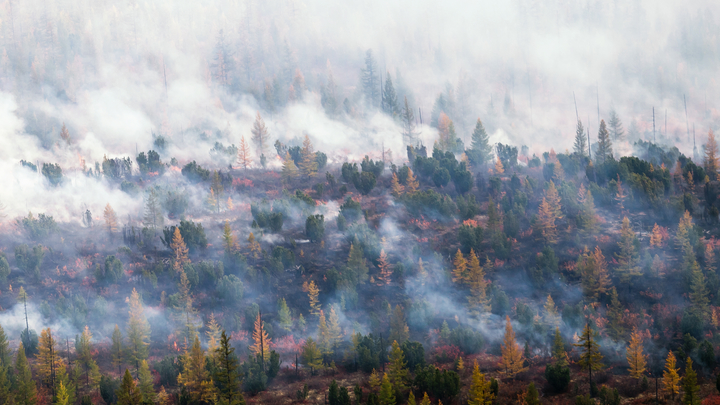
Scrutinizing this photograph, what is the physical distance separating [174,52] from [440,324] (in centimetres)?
13440

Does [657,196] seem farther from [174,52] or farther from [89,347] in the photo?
[174,52]

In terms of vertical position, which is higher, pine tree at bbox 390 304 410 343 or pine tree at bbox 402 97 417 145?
pine tree at bbox 402 97 417 145

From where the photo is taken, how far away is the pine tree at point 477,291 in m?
76.2

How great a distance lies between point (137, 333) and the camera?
Result: 69125 millimetres

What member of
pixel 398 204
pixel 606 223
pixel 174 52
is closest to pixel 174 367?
pixel 398 204

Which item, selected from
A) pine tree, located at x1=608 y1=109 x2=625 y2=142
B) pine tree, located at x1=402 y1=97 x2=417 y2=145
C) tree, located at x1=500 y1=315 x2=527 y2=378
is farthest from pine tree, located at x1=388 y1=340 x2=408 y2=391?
pine tree, located at x1=608 y1=109 x2=625 y2=142

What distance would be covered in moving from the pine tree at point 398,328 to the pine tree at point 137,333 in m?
29.7

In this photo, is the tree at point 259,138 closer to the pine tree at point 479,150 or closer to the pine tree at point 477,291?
the pine tree at point 479,150

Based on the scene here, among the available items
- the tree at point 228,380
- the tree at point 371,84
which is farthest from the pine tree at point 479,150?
the tree at point 228,380

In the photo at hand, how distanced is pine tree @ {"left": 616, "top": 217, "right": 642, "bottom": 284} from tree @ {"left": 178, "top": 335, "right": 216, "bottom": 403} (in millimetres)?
52303

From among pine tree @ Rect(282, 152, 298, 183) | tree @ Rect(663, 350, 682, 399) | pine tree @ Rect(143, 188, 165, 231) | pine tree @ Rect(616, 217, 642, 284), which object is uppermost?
pine tree @ Rect(282, 152, 298, 183)

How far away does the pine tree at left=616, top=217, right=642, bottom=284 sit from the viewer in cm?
7438

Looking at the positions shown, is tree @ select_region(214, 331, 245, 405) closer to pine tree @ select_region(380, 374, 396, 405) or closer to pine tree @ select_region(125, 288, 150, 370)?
pine tree @ select_region(380, 374, 396, 405)

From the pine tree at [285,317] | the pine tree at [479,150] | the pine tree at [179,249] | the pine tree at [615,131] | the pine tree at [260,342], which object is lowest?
the pine tree at [260,342]
